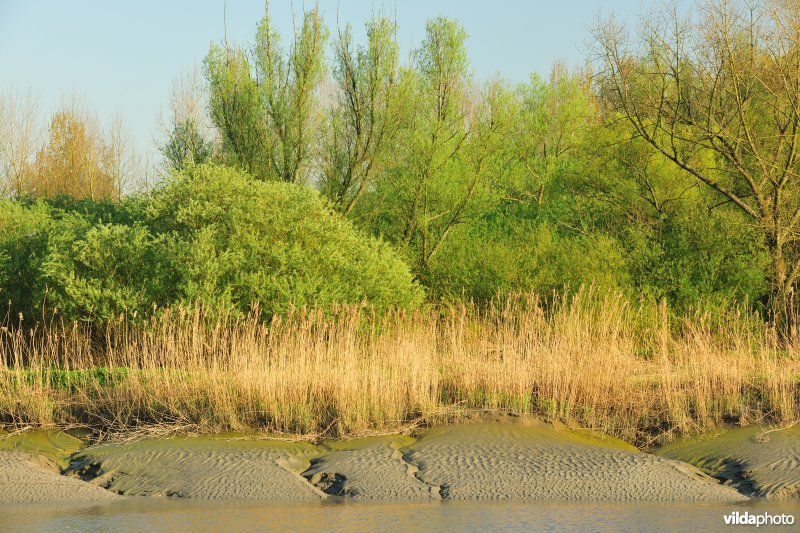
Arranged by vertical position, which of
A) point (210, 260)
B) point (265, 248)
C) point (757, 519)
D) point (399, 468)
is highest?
point (265, 248)

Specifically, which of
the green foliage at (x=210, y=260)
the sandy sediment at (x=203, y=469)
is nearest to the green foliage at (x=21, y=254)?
the green foliage at (x=210, y=260)

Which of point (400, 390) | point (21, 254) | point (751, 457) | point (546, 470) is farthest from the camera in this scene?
point (21, 254)

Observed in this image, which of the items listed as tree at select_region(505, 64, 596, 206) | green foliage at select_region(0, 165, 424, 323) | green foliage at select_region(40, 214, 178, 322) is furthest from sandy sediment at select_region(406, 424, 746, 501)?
tree at select_region(505, 64, 596, 206)

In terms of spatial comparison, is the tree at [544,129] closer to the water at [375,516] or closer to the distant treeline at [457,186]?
the distant treeline at [457,186]

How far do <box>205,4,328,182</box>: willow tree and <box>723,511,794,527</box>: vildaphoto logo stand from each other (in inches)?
775

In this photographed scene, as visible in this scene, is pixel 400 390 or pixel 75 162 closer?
pixel 400 390

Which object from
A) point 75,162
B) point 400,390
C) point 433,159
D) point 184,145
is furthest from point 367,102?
point 75,162

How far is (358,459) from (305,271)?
9187mm

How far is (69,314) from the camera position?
18.8 metres

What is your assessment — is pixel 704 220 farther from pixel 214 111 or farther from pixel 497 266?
pixel 214 111

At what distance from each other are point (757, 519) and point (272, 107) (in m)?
20.8

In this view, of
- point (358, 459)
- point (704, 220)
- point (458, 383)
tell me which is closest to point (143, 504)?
point (358, 459)

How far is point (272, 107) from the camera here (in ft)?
88.6

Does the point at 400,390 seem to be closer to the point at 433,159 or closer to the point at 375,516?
the point at 375,516
